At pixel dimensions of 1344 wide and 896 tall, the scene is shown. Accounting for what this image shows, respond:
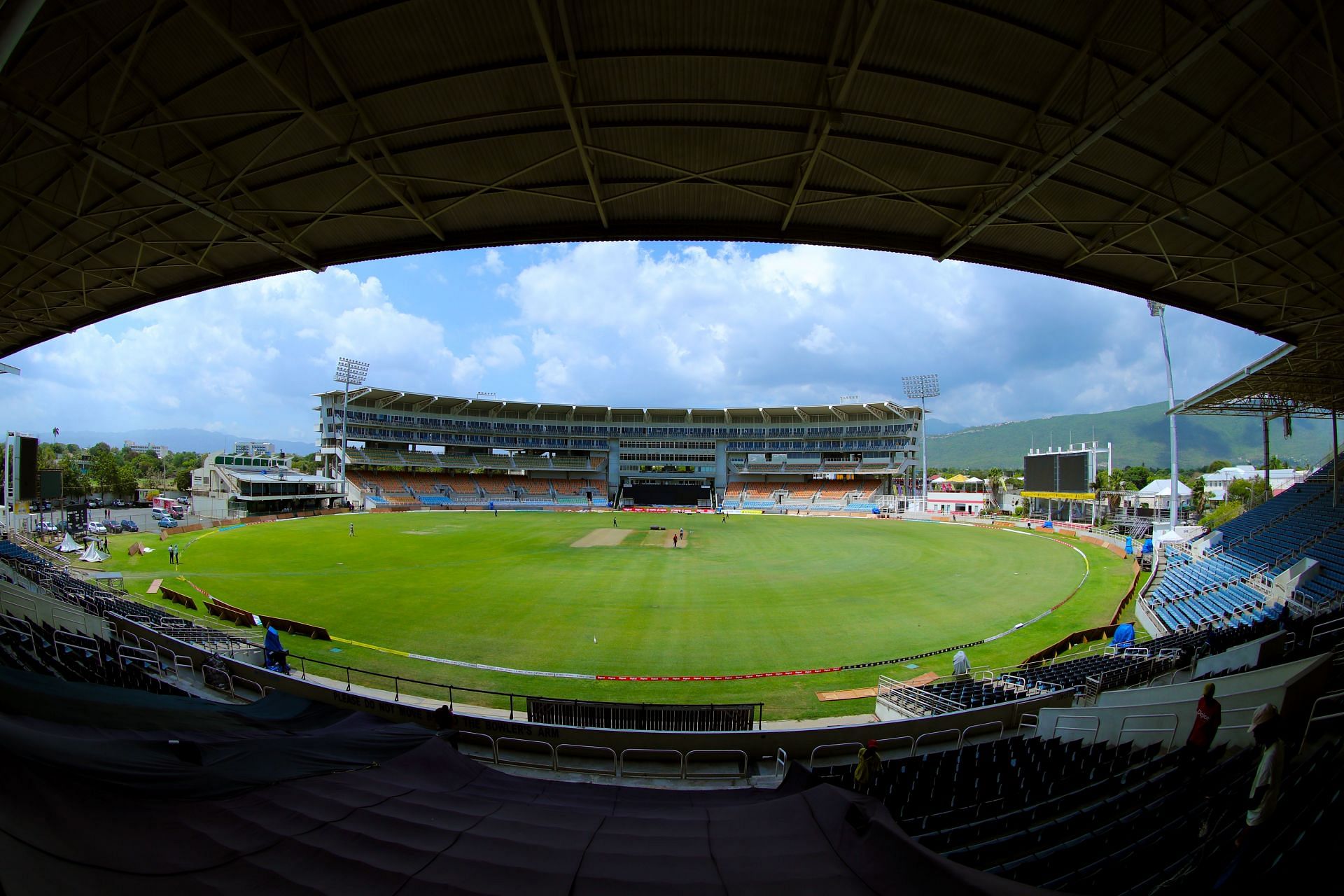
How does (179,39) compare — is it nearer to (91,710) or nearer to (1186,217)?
(91,710)

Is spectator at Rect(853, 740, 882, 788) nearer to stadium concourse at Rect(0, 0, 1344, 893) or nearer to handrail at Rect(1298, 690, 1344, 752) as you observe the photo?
stadium concourse at Rect(0, 0, 1344, 893)

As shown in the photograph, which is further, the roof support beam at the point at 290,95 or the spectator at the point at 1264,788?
the roof support beam at the point at 290,95

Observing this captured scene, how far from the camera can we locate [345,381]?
7500 cm

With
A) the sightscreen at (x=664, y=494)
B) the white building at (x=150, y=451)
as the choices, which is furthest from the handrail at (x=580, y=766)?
the white building at (x=150, y=451)

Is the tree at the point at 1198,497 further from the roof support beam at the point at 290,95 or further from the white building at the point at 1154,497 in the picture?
the roof support beam at the point at 290,95

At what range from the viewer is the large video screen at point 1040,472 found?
50625mm

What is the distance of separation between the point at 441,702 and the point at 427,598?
1088 cm

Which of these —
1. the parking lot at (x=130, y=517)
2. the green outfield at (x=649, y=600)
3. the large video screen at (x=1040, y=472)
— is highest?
the large video screen at (x=1040, y=472)

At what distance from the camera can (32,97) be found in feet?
26.7

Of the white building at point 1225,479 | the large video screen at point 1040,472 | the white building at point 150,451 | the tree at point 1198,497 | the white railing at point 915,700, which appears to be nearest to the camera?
the white railing at point 915,700

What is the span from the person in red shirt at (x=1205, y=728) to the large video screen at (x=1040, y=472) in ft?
177

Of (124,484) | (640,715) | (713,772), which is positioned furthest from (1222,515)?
(124,484)

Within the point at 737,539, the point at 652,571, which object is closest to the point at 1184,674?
the point at 652,571

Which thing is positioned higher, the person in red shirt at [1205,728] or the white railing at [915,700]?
the person in red shirt at [1205,728]
